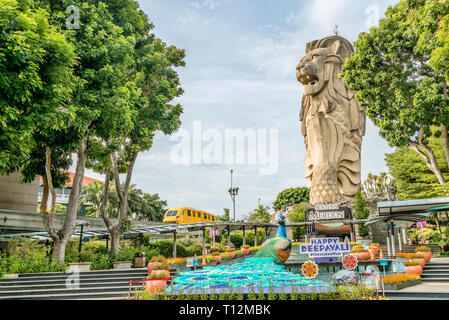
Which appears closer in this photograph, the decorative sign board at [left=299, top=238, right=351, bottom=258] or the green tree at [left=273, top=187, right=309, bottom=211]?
the decorative sign board at [left=299, top=238, right=351, bottom=258]

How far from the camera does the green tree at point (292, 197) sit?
3088 inches

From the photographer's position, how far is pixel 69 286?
13.9 meters

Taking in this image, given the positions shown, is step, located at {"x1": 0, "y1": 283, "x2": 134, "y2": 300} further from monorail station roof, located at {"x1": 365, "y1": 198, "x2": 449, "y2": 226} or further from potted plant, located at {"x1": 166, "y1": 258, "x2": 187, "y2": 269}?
monorail station roof, located at {"x1": 365, "y1": 198, "x2": 449, "y2": 226}

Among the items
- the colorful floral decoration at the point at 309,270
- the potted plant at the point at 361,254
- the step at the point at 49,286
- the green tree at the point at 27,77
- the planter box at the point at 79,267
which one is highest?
the green tree at the point at 27,77

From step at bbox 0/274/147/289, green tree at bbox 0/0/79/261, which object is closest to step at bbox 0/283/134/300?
step at bbox 0/274/147/289

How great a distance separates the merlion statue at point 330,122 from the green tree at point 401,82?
22592mm

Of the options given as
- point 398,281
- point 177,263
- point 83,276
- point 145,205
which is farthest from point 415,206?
point 145,205

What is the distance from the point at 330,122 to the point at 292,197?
1464 inches

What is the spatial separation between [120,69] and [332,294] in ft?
48.7

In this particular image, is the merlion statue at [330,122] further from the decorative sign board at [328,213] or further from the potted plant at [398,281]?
the potted plant at [398,281]

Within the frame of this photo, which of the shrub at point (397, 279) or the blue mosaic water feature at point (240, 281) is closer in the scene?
the blue mosaic water feature at point (240, 281)

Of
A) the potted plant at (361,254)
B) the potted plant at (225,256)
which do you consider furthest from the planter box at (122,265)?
the potted plant at (361,254)

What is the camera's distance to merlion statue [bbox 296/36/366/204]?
44438 mm

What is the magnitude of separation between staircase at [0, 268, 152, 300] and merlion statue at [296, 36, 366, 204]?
106ft
